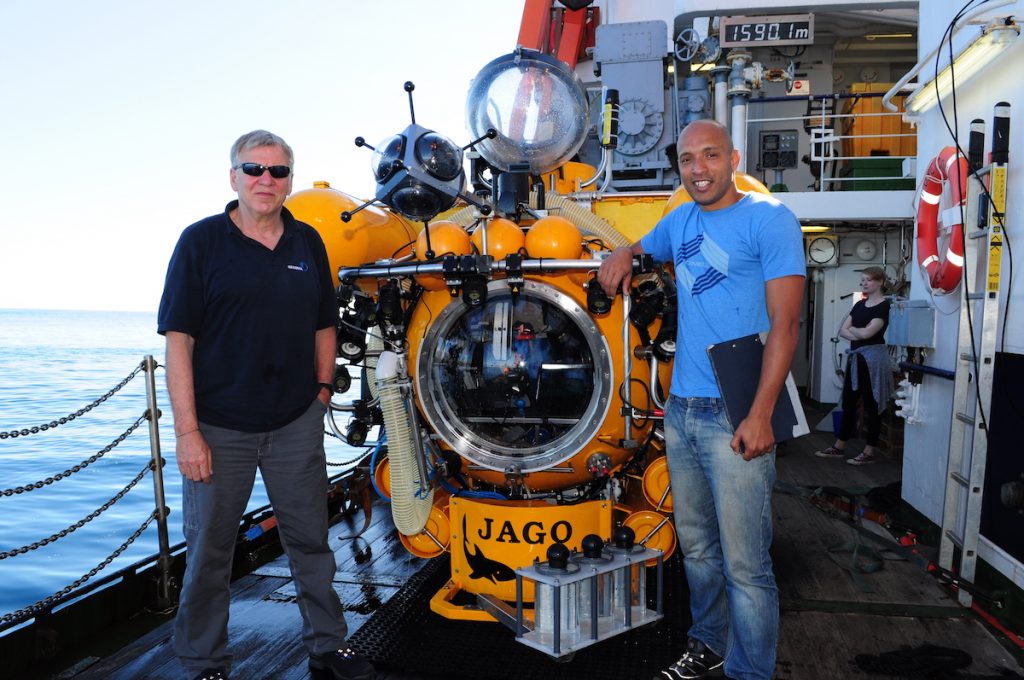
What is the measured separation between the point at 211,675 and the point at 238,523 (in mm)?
448

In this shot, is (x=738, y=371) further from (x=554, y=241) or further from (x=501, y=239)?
(x=501, y=239)

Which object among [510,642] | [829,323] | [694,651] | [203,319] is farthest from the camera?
[829,323]

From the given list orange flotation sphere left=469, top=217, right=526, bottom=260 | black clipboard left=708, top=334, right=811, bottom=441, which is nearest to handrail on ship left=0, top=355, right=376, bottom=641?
orange flotation sphere left=469, top=217, right=526, bottom=260

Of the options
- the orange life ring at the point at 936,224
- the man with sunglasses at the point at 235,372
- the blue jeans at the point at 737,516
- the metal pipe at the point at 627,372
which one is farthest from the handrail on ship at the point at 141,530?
the orange life ring at the point at 936,224

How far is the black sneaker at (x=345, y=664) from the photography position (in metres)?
2.46

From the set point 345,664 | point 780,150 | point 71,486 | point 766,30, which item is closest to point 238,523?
point 345,664

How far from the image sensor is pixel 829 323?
9.16 metres

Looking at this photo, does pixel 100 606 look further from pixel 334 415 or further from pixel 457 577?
pixel 457 577

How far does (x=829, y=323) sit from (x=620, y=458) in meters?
6.93

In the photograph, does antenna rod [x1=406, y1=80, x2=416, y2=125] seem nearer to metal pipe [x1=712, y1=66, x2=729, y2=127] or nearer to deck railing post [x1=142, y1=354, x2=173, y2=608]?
deck railing post [x1=142, y1=354, x2=173, y2=608]

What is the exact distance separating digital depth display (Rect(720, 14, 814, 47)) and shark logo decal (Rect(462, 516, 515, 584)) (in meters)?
5.37

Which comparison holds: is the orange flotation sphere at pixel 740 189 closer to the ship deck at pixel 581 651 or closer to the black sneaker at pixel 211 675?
the ship deck at pixel 581 651

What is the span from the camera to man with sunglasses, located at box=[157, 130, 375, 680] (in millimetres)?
2188

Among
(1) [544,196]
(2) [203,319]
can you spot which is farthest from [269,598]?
(1) [544,196]
